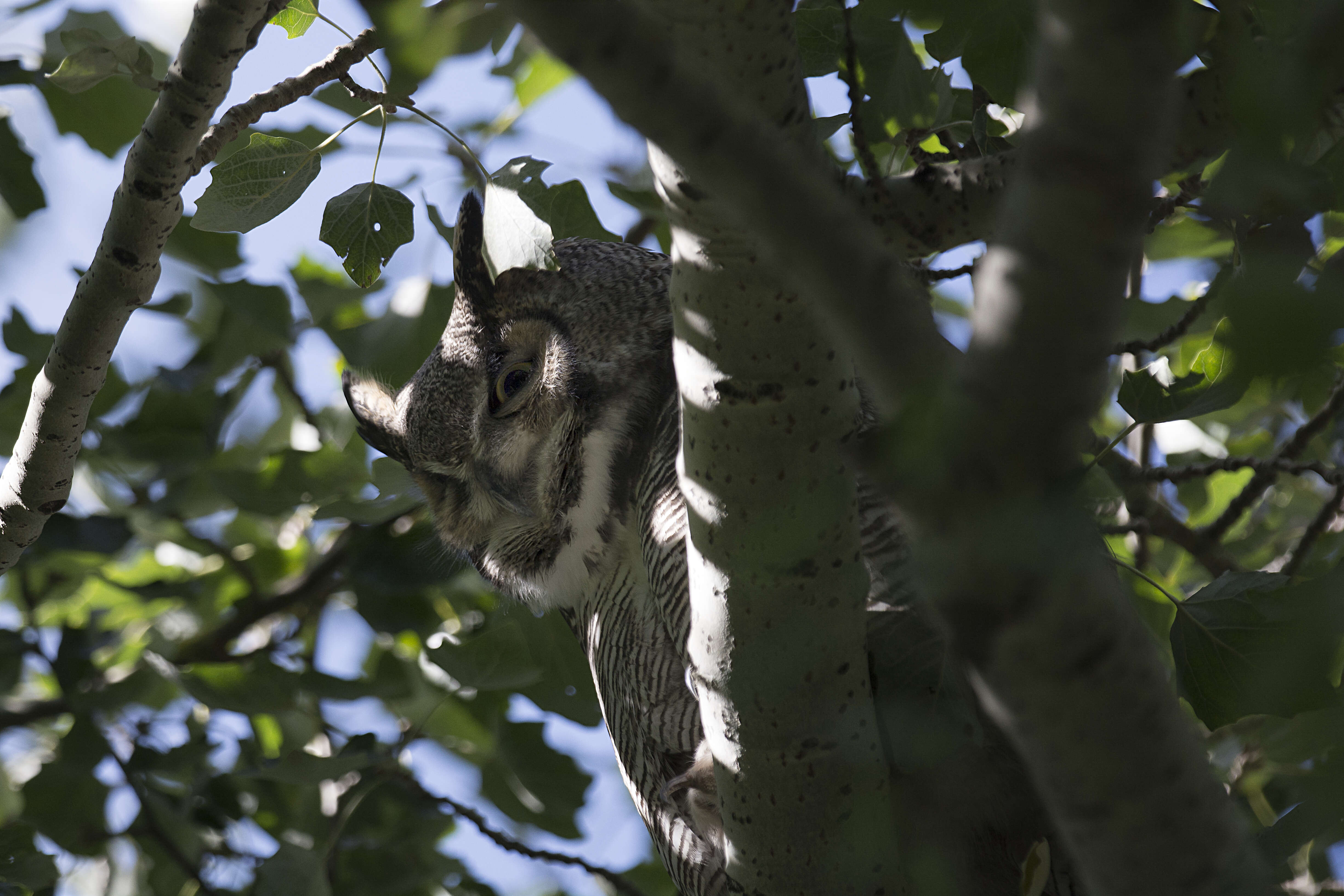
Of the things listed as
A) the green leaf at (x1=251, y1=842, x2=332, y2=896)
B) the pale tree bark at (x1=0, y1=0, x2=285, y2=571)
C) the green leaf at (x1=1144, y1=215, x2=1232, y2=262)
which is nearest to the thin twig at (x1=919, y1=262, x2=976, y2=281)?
the green leaf at (x1=1144, y1=215, x2=1232, y2=262)

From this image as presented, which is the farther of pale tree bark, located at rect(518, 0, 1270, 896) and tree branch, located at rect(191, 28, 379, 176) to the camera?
tree branch, located at rect(191, 28, 379, 176)

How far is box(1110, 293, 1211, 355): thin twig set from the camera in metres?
1.51

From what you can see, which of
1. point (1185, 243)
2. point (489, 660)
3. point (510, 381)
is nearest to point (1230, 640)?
point (1185, 243)

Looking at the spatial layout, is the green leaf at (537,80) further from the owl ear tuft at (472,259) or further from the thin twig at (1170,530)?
the thin twig at (1170,530)

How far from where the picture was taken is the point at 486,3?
1.78 feet

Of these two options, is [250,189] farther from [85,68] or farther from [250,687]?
[250,687]

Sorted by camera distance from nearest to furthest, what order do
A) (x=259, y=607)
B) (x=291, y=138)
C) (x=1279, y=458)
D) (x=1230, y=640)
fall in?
(x=1230, y=640), (x=291, y=138), (x=1279, y=458), (x=259, y=607)

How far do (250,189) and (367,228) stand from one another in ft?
0.53

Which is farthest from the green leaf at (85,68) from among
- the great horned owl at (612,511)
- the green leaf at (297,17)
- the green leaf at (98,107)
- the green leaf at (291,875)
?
the green leaf at (291,875)

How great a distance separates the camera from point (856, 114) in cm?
138

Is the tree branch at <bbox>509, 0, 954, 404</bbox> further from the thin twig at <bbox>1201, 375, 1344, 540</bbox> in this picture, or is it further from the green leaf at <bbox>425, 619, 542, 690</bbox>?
the thin twig at <bbox>1201, 375, 1344, 540</bbox>

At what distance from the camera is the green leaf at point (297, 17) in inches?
54.1

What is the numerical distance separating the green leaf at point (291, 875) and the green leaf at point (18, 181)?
1.28 meters

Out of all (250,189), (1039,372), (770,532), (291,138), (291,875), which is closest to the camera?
(1039,372)
